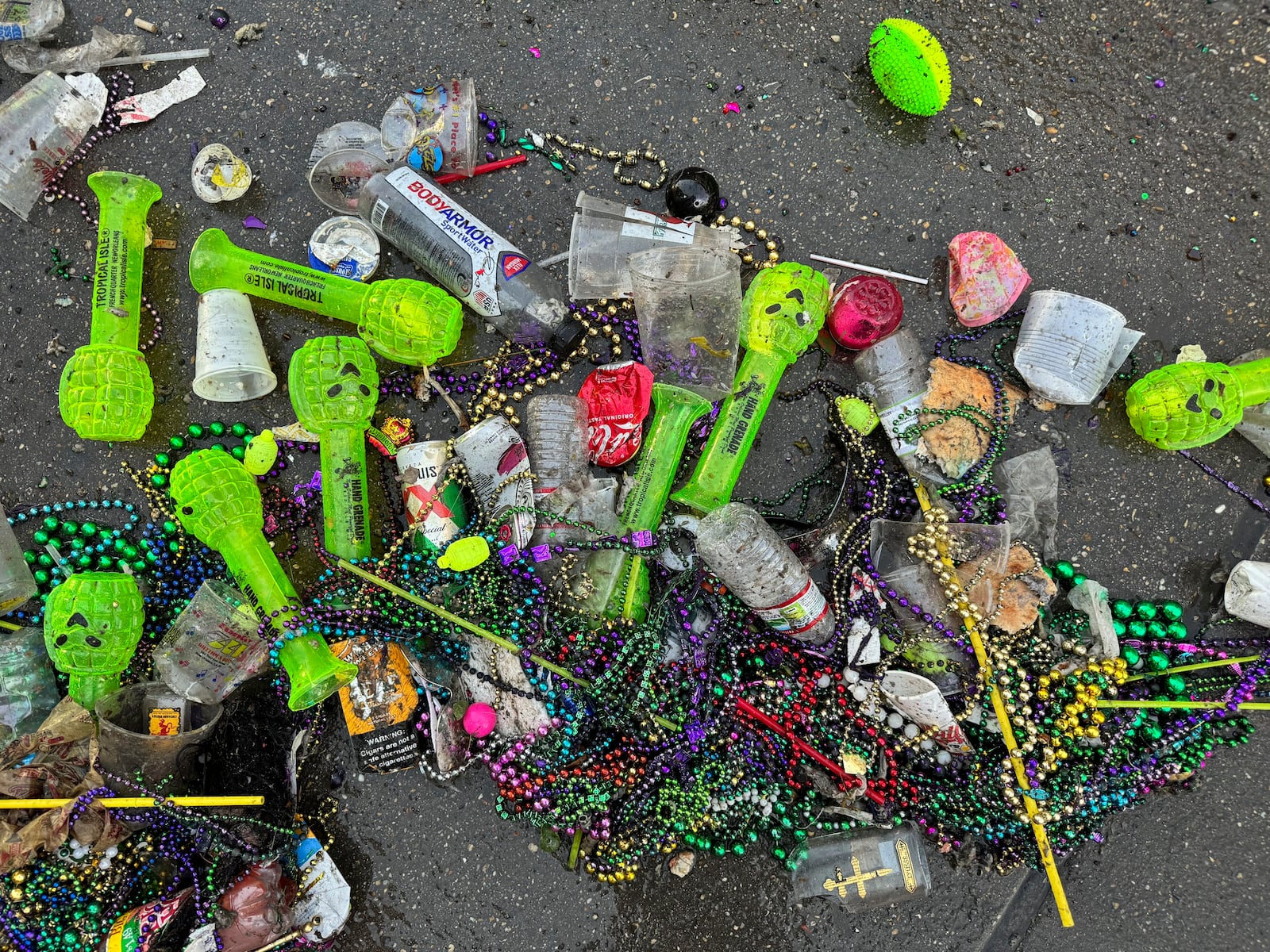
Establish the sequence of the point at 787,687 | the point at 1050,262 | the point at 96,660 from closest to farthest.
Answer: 1. the point at 96,660
2. the point at 787,687
3. the point at 1050,262

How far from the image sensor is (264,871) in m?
1.69

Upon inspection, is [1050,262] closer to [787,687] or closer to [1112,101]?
[1112,101]

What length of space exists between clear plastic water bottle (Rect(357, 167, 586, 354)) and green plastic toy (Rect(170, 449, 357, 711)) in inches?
24.8

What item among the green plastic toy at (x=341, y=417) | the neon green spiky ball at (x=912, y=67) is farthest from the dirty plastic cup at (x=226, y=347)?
the neon green spiky ball at (x=912, y=67)

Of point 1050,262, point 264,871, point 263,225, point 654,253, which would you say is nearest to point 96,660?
point 264,871

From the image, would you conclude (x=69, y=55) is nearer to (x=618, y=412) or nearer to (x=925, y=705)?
(x=618, y=412)

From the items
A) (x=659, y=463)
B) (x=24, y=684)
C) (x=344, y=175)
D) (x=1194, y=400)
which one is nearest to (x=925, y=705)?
(x=659, y=463)

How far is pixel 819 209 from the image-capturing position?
190cm

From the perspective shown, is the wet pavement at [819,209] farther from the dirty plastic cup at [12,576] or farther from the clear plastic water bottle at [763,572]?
the clear plastic water bottle at [763,572]

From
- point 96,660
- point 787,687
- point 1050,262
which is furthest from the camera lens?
point 1050,262

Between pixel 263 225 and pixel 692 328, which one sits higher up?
pixel 692 328

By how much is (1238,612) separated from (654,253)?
1.57 metres

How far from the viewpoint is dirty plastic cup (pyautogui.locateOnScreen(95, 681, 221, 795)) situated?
5.17ft

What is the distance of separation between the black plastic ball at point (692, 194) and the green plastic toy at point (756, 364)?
21 centimetres
